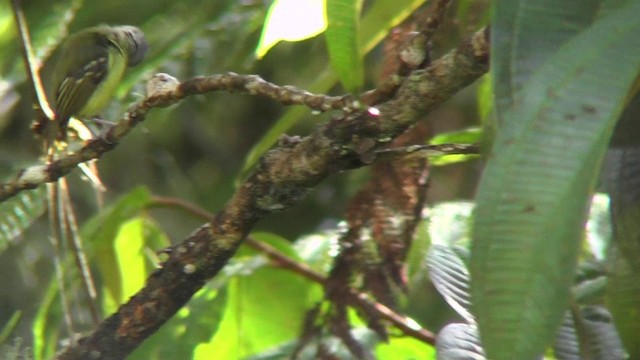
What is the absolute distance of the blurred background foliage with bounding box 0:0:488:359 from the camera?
4.54 feet

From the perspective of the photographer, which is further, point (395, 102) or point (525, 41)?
point (395, 102)

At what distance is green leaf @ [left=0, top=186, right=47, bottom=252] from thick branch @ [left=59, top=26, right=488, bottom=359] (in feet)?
1.48

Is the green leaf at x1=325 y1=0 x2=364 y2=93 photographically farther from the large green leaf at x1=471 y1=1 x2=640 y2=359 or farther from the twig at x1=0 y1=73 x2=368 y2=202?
the large green leaf at x1=471 y1=1 x2=640 y2=359

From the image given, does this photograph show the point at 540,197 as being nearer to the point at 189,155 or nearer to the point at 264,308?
the point at 264,308

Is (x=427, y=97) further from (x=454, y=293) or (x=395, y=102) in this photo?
(x=454, y=293)

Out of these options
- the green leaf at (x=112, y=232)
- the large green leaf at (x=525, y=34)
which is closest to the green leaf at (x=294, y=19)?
the green leaf at (x=112, y=232)

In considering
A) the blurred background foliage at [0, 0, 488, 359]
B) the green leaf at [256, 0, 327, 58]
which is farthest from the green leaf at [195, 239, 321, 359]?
the green leaf at [256, 0, 327, 58]

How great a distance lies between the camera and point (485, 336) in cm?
53

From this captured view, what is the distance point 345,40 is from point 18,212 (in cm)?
79

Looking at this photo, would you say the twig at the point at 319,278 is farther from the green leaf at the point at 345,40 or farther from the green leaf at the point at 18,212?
the green leaf at the point at 345,40

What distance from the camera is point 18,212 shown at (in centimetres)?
140

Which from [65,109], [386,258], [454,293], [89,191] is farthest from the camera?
[89,191]

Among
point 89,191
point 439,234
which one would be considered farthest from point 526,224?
point 89,191

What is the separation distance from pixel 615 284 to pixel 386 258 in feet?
1.34
